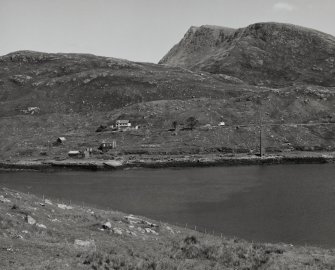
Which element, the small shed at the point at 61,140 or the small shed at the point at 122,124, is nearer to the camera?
the small shed at the point at 61,140

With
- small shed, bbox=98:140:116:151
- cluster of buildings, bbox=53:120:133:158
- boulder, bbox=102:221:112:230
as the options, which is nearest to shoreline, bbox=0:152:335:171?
cluster of buildings, bbox=53:120:133:158

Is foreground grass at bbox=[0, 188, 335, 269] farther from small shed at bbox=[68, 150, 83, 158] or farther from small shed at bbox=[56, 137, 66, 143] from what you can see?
small shed at bbox=[56, 137, 66, 143]

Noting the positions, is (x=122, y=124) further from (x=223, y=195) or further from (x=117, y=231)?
(x=117, y=231)

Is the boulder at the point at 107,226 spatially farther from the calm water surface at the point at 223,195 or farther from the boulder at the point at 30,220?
the calm water surface at the point at 223,195

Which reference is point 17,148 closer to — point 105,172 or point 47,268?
point 105,172

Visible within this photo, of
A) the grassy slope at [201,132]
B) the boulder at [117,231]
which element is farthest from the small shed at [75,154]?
the boulder at [117,231]

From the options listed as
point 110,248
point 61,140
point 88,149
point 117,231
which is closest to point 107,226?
point 117,231
